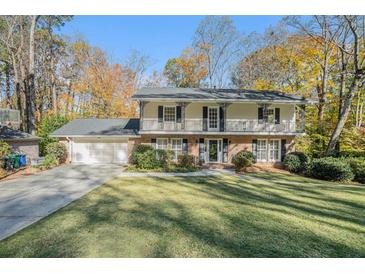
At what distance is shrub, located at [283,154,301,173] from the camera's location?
1639cm

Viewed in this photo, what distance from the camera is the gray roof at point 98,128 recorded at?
1889 centimetres

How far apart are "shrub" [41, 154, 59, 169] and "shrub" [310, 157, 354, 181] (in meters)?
18.3

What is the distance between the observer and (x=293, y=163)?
16469 millimetres

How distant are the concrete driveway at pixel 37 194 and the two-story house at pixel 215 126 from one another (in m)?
5.38

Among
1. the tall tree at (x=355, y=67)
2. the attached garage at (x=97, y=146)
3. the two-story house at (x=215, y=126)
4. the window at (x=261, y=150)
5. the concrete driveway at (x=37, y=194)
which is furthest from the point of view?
the attached garage at (x=97, y=146)

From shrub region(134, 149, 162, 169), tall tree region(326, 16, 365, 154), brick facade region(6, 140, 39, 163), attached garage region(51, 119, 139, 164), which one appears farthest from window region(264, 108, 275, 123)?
brick facade region(6, 140, 39, 163)

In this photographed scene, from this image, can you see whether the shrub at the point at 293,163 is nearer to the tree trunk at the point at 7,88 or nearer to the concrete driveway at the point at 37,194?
the concrete driveway at the point at 37,194

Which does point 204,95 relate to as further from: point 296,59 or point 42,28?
point 42,28

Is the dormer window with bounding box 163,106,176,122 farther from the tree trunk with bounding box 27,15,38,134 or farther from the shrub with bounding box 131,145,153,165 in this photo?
the tree trunk with bounding box 27,15,38,134

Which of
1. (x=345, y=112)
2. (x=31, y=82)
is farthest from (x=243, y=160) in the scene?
(x=31, y=82)

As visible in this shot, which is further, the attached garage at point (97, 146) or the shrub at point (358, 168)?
the attached garage at point (97, 146)

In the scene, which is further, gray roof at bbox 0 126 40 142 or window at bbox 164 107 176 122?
window at bbox 164 107 176 122

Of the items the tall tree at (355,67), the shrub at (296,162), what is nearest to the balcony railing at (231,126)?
the shrub at (296,162)

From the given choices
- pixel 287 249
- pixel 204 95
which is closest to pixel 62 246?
pixel 287 249
